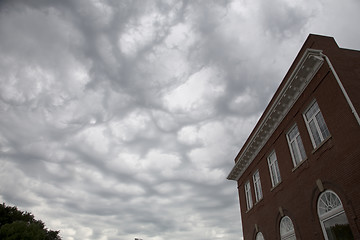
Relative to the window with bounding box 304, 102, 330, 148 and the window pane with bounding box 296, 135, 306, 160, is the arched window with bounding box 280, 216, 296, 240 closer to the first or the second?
the window pane with bounding box 296, 135, 306, 160

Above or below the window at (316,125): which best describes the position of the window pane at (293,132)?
above

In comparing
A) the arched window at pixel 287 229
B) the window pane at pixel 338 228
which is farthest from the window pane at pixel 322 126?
the arched window at pixel 287 229

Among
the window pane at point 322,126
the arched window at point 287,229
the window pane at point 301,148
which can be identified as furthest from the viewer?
the arched window at point 287,229

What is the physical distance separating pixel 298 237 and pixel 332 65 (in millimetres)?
8471

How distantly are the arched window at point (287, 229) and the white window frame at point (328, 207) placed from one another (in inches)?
108

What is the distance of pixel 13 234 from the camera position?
21.0 meters

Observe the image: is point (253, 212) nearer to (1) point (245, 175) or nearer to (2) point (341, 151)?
(1) point (245, 175)

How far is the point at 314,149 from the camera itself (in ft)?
36.4

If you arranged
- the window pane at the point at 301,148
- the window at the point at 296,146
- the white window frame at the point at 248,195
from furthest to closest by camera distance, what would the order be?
1. the white window frame at the point at 248,195
2. the window at the point at 296,146
3. the window pane at the point at 301,148

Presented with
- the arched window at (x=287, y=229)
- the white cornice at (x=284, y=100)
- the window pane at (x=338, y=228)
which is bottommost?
the window pane at (x=338, y=228)

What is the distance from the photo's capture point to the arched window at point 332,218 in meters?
9.30

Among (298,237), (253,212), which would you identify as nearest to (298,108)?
(298,237)

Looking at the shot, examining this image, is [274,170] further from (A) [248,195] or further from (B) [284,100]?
(A) [248,195]

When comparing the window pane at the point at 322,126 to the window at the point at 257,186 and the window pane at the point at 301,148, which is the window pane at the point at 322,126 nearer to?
the window pane at the point at 301,148
